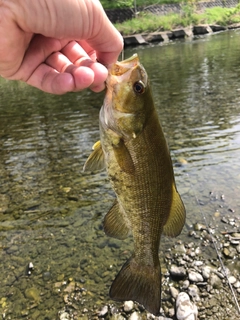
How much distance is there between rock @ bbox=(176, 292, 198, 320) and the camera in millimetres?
3531

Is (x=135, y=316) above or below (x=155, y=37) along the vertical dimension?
above

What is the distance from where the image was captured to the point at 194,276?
403 centimetres

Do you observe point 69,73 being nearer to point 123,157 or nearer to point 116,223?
point 123,157

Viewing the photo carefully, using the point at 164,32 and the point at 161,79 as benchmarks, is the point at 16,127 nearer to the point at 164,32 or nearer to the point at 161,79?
the point at 161,79

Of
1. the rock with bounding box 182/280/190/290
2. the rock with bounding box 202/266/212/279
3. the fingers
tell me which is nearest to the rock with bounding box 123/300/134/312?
the rock with bounding box 182/280/190/290

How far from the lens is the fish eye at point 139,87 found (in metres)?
2.32

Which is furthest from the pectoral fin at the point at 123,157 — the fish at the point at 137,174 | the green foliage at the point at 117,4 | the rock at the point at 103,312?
the green foliage at the point at 117,4

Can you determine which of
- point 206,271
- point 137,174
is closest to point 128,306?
point 206,271

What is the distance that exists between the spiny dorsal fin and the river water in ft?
5.33

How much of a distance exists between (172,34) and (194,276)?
127ft

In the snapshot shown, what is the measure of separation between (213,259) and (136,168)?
2.53 metres

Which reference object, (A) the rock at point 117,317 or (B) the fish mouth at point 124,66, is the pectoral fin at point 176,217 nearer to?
(B) the fish mouth at point 124,66

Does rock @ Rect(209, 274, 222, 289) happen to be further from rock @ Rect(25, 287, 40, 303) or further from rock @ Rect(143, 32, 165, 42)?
rock @ Rect(143, 32, 165, 42)

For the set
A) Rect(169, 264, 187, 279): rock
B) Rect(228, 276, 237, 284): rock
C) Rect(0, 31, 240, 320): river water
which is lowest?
Rect(0, 31, 240, 320): river water
